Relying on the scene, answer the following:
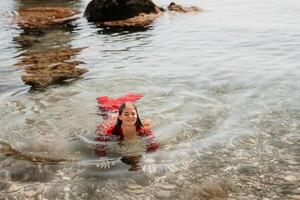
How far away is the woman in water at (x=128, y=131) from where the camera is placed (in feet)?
26.8

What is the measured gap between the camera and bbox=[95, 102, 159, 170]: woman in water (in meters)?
8.16

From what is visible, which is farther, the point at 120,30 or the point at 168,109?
the point at 120,30

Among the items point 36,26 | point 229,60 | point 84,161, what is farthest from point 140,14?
point 84,161

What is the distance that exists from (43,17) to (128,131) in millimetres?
22517

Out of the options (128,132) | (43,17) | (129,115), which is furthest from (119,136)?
(43,17)

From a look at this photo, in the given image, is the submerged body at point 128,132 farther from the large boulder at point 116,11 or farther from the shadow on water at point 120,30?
the large boulder at point 116,11

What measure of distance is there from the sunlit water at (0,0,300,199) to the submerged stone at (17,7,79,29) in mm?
5148

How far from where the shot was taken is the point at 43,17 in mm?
28844

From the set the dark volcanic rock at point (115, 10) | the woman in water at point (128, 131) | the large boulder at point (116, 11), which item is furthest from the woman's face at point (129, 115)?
the dark volcanic rock at point (115, 10)

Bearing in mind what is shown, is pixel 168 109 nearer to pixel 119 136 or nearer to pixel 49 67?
pixel 119 136

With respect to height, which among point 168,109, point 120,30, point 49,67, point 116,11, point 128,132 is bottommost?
point 168,109

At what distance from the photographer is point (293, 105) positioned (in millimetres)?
9836

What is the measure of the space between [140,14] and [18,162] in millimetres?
20676

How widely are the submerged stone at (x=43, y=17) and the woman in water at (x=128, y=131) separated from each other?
17985 millimetres
